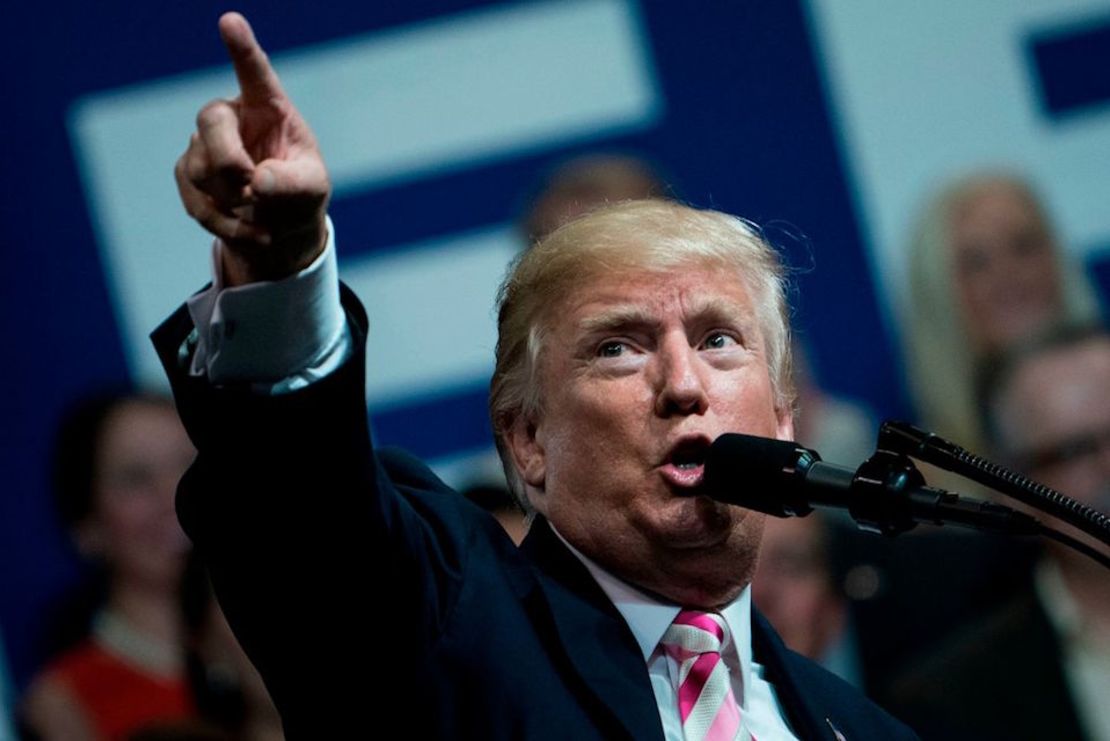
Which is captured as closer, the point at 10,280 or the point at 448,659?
the point at 448,659

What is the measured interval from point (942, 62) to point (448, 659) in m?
3.63

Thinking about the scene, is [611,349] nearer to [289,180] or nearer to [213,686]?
[289,180]

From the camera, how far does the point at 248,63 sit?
1772 mm

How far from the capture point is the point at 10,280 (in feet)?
15.9

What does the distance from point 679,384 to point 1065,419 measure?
2.59 metres

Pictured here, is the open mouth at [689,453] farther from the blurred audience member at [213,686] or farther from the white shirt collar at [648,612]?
the blurred audience member at [213,686]

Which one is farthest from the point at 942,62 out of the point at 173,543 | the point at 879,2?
the point at 173,543

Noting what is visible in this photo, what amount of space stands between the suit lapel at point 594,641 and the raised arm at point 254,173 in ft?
1.70

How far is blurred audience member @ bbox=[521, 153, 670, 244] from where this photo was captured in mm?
4711

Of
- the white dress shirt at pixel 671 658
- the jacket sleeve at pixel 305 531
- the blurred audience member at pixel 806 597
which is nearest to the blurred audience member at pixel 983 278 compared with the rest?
the blurred audience member at pixel 806 597

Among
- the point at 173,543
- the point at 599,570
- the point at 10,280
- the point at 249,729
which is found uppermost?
the point at 10,280

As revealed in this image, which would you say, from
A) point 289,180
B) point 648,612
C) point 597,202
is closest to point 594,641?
point 648,612

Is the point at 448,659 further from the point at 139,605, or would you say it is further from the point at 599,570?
the point at 139,605

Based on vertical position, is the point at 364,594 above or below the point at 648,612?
above
